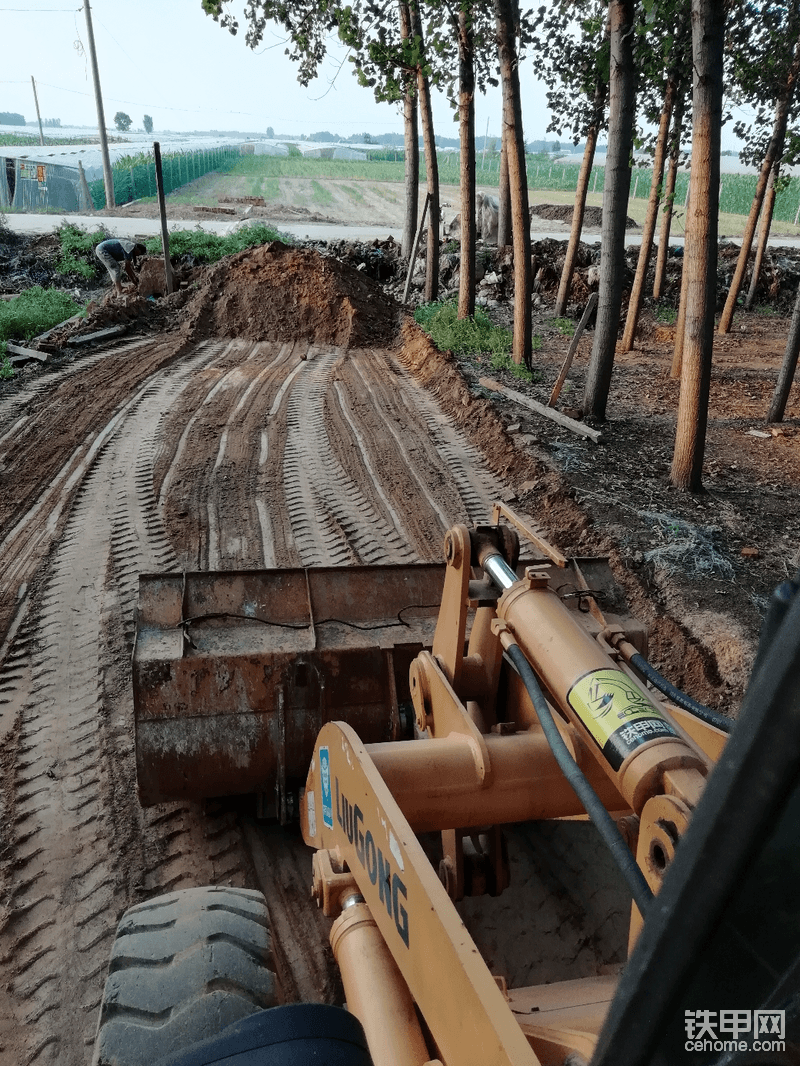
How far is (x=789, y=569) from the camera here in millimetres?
6066

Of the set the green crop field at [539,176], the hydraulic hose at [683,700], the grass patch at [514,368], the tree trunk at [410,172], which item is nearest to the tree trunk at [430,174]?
the tree trunk at [410,172]

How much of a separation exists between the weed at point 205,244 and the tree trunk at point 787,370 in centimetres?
1336

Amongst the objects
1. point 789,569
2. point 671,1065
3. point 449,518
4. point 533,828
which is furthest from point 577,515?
point 671,1065

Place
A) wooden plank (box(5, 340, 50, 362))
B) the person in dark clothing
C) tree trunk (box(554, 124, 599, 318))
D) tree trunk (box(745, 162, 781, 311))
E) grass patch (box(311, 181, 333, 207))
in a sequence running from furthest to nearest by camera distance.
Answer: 1. grass patch (box(311, 181, 333, 207))
2. the person in dark clothing
3. tree trunk (box(554, 124, 599, 318))
4. tree trunk (box(745, 162, 781, 311))
5. wooden plank (box(5, 340, 50, 362))

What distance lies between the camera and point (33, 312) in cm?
1343

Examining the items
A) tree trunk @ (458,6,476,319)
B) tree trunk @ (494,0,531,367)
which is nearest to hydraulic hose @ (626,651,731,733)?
tree trunk @ (494,0,531,367)

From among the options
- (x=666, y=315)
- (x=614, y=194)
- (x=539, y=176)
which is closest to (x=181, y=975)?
(x=614, y=194)

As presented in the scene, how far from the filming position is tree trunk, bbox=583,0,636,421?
332 inches

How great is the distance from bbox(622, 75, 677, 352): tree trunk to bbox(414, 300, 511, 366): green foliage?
211 cm

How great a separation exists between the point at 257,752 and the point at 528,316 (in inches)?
366

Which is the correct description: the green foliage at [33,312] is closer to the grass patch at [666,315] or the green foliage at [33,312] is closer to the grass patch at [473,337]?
the grass patch at [473,337]

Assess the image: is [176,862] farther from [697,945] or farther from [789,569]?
[789,569]

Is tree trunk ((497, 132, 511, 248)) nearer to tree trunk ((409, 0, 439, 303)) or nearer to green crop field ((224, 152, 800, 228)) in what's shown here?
tree trunk ((409, 0, 439, 303))

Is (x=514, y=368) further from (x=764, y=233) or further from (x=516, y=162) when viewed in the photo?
(x=764, y=233)
